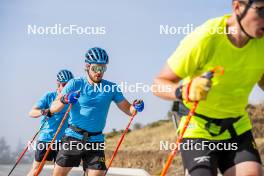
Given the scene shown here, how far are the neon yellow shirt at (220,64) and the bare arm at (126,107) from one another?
348 cm

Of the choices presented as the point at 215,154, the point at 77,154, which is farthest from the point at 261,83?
the point at 77,154

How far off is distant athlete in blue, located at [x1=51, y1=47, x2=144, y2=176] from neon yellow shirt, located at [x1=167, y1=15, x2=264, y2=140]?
10.7 feet

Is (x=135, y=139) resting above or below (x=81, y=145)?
below

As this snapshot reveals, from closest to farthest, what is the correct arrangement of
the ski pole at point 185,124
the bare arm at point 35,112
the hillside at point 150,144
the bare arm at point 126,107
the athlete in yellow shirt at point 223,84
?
the ski pole at point 185,124 → the athlete in yellow shirt at point 223,84 → the bare arm at point 126,107 → the bare arm at point 35,112 → the hillside at point 150,144

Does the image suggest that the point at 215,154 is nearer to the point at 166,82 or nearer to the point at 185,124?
the point at 185,124

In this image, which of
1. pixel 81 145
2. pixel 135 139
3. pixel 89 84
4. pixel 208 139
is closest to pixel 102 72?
pixel 89 84

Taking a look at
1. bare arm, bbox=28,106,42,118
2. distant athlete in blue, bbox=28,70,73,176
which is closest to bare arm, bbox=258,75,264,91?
bare arm, bbox=28,106,42,118

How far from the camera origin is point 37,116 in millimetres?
10188

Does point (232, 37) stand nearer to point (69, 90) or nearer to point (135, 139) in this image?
point (69, 90)

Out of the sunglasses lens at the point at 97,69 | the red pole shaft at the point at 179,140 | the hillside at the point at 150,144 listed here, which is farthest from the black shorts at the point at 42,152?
the hillside at the point at 150,144

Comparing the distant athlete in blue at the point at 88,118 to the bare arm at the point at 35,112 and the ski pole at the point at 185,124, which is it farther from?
the ski pole at the point at 185,124

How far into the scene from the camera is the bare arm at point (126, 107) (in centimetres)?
777

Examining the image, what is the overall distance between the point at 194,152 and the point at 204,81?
0.75 m

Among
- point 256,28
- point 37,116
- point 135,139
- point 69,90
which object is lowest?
point 135,139
